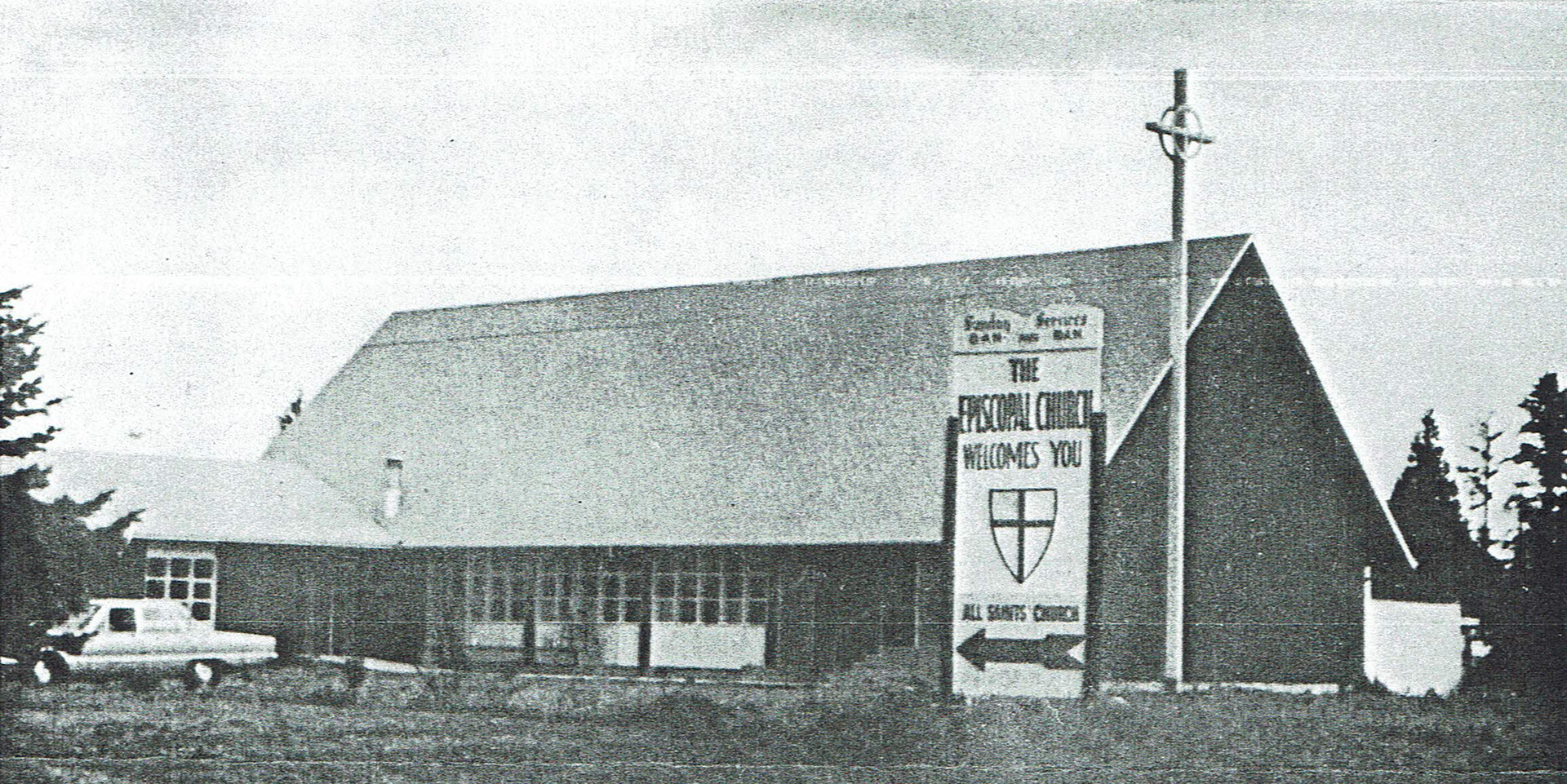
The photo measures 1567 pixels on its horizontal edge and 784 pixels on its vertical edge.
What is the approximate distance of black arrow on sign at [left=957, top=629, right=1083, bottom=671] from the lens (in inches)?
635

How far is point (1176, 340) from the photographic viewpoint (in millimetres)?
21766

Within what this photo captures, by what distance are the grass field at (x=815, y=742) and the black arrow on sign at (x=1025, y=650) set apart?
1.33 ft

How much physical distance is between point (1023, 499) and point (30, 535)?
8820 millimetres

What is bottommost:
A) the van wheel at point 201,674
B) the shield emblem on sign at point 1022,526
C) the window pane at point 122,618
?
the van wheel at point 201,674

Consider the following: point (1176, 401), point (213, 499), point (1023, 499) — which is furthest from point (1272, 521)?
point (213, 499)

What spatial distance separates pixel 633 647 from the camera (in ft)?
101

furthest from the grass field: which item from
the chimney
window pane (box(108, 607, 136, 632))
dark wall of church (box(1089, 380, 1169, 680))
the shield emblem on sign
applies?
the chimney

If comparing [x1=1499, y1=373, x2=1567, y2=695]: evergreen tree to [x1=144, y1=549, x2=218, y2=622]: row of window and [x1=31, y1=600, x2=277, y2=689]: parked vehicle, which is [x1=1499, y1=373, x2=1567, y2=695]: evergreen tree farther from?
[x1=144, y1=549, x2=218, y2=622]: row of window

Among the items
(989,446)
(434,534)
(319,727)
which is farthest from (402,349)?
(989,446)

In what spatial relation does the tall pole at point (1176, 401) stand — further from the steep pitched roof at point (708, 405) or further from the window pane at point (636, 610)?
the window pane at point (636, 610)

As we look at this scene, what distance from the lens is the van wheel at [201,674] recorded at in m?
26.2

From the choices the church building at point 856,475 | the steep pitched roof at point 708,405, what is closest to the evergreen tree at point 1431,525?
the church building at point 856,475

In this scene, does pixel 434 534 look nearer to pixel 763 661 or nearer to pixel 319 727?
pixel 763 661

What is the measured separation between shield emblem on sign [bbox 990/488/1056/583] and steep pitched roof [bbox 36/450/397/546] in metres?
17.8
